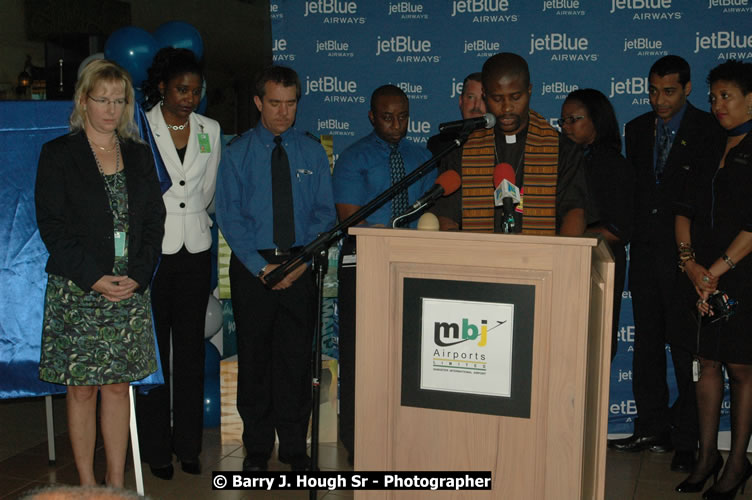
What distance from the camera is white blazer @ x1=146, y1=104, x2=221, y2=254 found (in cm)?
359

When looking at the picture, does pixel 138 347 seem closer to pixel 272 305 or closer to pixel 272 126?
pixel 272 305

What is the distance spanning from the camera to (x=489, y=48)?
173 inches

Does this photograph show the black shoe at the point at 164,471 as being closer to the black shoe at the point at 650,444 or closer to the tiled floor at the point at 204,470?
the tiled floor at the point at 204,470

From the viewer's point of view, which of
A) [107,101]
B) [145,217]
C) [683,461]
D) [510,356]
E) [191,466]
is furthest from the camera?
[683,461]

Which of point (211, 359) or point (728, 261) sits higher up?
point (728, 261)

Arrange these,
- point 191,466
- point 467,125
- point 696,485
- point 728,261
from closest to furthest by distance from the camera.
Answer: point 467,125 → point 728,261 → point 696,485 → point 191,466

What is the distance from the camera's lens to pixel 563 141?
2.86 m

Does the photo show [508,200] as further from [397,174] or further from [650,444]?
[650,444]

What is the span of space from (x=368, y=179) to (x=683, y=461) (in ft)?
7.22

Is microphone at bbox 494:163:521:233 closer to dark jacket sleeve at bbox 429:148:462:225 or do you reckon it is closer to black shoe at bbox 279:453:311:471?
dark jacket sleeve at bbox 429:148:462:225

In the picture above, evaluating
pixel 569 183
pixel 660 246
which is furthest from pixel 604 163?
pixel 569 183

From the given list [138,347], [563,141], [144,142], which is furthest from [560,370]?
[144,142]

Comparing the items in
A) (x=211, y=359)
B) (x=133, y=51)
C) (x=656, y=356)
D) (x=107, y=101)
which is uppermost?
(x=133, y=51)

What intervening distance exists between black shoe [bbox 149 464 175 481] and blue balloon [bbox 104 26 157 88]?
6.81 feet
